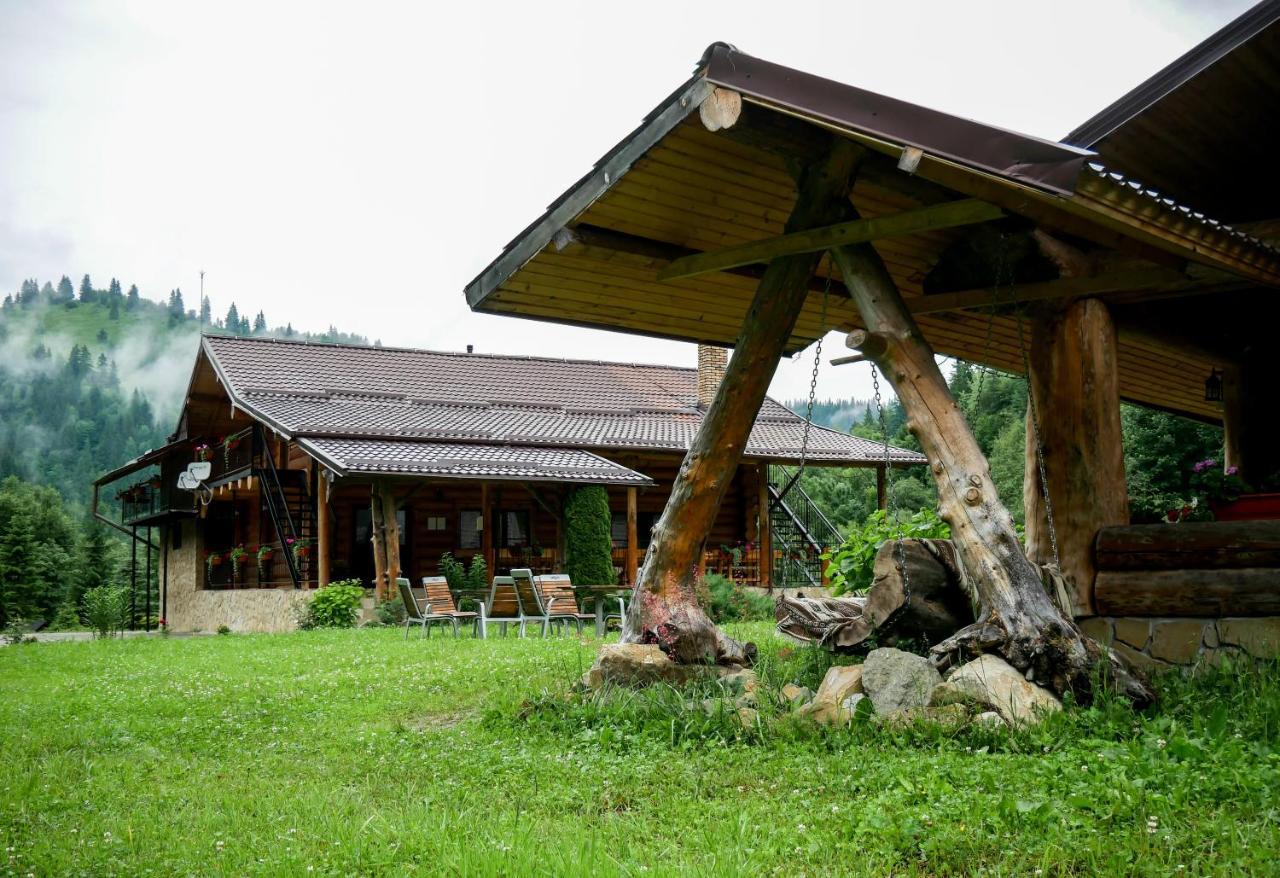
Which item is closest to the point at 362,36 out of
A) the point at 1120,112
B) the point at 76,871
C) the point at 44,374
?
the point at 1120,112

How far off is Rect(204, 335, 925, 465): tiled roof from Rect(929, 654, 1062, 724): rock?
55.8 feet

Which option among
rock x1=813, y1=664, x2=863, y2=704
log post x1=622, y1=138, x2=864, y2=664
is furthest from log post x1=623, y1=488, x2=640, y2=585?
rock x1=813, y1=664, x2=863, y2=704

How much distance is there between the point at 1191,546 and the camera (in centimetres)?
677

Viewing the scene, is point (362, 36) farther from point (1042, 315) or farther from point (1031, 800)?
point (1031, 800)

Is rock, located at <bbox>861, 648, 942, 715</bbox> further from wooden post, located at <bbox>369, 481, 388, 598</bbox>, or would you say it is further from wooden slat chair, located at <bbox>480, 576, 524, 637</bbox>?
wooden post, located at <bbox>369, 481, 388, 598</bbox>

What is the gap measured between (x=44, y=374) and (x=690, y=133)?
492 feet

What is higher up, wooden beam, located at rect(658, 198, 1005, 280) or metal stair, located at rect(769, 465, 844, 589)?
wooden beam, located at rect(658, 198, 1005, 280)

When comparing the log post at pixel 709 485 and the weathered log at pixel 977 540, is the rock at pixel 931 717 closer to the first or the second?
the weathered log at pixel 977 540

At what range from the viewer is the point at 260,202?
17838 cm

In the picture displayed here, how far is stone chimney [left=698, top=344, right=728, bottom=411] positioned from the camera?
85.7 feet

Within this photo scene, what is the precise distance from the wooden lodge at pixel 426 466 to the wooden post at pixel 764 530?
0.16 ft

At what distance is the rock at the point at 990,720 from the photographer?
491 cm

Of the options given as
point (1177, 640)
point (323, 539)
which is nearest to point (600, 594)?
point (323, 539)

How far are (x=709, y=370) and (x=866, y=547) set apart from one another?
1697 cm
